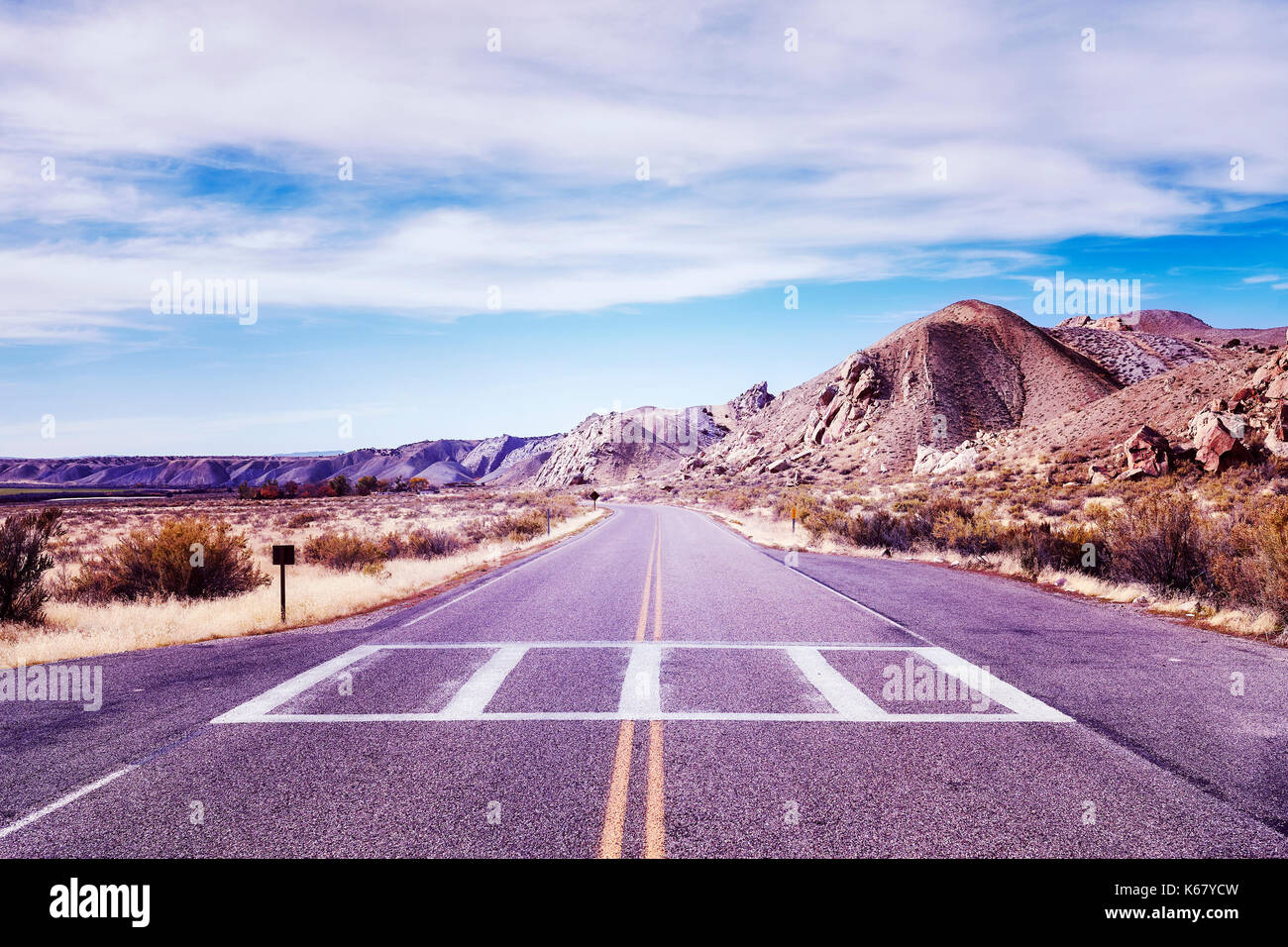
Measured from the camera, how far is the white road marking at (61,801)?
4824 millimetres

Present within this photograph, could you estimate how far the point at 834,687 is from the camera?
26.3 feet

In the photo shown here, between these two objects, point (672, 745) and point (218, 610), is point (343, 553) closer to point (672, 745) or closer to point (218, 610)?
point (218, 610)

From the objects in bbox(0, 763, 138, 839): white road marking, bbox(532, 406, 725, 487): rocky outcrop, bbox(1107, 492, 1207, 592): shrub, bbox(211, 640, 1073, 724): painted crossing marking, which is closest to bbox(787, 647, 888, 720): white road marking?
bbox(211, 640, 1073, 724): painted crossing marking

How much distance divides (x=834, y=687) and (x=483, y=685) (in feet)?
12.7

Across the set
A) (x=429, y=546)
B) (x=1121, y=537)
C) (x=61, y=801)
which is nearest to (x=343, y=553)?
(x=429, y=546)

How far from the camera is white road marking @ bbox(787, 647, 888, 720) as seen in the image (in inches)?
279

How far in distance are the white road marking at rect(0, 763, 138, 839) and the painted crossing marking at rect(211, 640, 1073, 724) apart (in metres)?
1.24

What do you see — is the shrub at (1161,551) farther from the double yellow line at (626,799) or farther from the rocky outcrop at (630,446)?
the rocky outcrop at (630,446)

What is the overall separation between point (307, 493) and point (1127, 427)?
311 feet

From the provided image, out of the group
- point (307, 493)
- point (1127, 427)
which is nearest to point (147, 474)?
point (307, 493)

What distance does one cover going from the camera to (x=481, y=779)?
5.45m

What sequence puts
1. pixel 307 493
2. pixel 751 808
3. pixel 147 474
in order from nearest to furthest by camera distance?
pixel 751 808 < pixel 307 493 < pixel 147 474

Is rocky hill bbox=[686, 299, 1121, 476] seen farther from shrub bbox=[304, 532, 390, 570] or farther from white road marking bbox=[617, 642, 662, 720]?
white road marking bbox=[617, 642, 662, 720]
